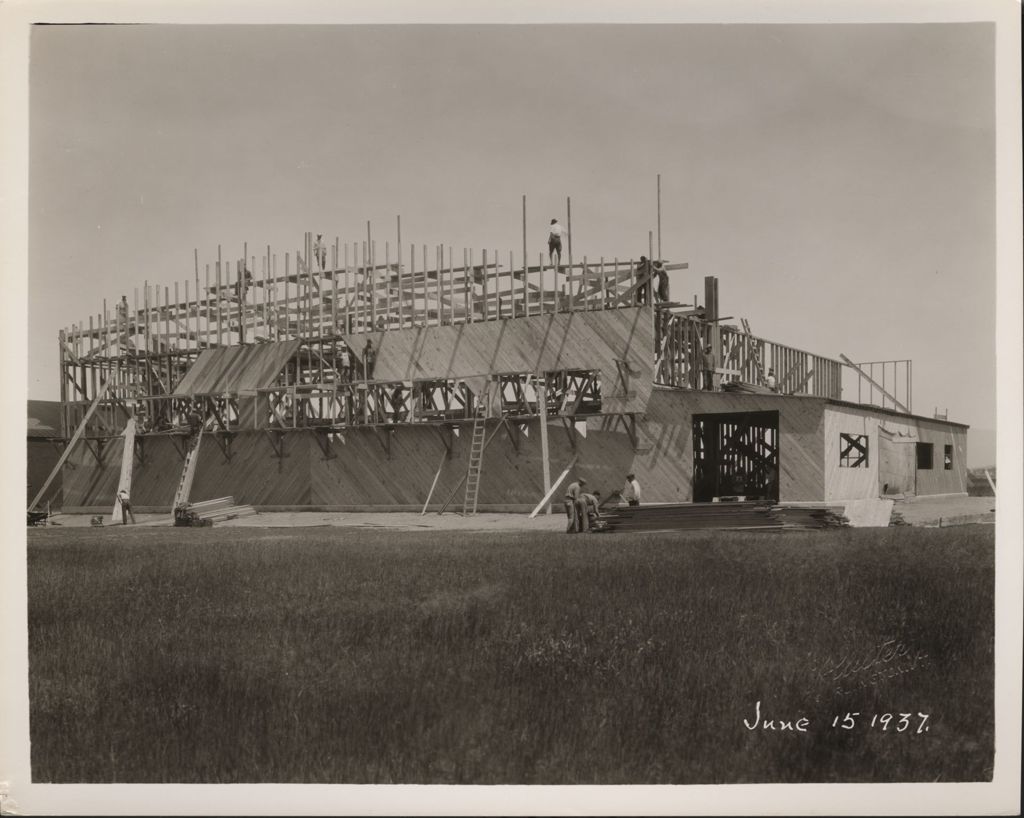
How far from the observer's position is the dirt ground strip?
891 inches

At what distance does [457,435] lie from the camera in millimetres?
29766

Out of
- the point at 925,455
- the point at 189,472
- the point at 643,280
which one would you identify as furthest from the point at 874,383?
the point at 189,472

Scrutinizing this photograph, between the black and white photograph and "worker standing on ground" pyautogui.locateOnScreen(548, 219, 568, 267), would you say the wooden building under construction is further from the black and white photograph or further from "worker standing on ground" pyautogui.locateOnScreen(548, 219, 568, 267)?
the black and white photograph

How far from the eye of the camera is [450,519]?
26.8 metres

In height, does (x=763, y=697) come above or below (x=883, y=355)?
below

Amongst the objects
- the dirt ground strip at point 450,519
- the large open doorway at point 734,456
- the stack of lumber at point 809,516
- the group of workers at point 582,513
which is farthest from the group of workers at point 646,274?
the stack of lumber at point 809,516

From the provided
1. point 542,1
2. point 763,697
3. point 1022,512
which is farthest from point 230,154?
point 1022,512

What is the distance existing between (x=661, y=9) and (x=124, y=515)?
2256 cm

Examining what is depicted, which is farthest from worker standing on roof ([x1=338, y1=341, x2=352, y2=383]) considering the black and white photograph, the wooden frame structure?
the black and white photograph

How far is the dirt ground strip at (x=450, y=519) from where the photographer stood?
891 inches

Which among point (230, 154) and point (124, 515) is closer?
point (230, 154)

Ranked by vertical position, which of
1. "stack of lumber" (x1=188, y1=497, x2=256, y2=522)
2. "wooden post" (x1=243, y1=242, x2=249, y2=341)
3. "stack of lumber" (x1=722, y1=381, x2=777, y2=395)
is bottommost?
"stack of lumber" (x1=188, y1=497, x2=256, y2=522)

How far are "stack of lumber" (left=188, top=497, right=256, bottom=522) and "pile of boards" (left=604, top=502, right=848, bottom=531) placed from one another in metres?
12.1

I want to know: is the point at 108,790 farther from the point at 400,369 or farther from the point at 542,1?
the point at 400,369
